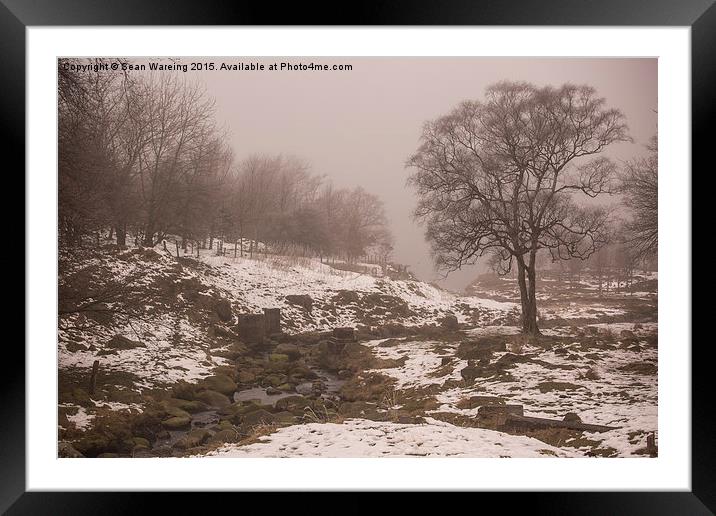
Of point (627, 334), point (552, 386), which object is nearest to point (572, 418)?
A: point (552, 386)

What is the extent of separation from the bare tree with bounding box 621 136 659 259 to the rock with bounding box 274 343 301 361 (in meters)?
3.64

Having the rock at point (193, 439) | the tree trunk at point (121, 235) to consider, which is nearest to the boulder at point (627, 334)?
the rock at point (193, 439)

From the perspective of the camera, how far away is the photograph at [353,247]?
5.15 metres

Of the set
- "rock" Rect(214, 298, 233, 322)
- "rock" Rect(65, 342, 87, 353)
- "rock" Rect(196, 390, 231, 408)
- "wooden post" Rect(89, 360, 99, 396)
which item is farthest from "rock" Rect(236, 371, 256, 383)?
"rock" Rect(65, 342, 87, 353)

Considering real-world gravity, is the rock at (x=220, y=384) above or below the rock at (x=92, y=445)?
above

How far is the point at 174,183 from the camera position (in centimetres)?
524

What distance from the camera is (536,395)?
5176mm

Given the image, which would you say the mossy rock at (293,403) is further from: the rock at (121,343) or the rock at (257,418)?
the rock at (121,343)

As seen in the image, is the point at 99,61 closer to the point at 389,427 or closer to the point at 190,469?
the point at 190,469

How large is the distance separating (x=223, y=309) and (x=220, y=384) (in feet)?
2.55

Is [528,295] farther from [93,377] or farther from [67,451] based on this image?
[67,451]

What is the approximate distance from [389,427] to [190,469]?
6.76ft
